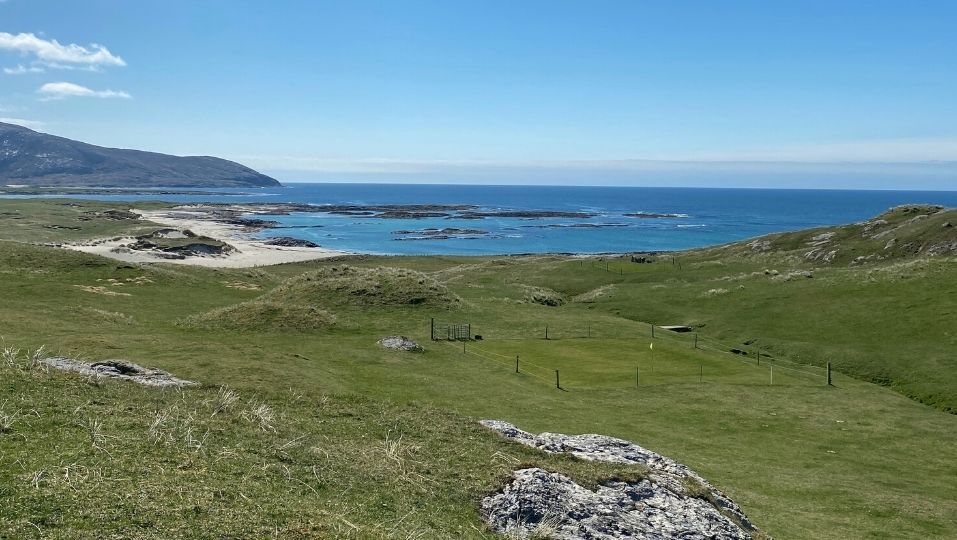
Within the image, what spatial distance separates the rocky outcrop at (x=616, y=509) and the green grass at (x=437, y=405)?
84 cm

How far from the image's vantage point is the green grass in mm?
14766

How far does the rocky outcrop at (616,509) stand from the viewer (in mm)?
16297

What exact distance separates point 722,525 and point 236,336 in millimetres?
39636

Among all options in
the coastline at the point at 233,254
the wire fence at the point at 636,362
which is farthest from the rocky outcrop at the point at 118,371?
the coastline at the point at 233,254

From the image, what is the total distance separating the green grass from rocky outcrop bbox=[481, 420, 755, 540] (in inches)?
33.0

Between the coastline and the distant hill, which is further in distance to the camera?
the coastline

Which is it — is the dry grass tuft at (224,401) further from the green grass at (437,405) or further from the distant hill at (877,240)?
the distant hill at (877,240)

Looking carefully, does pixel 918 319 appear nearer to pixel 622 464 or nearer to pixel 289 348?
pixel 622 464

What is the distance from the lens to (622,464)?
20547 millimetres

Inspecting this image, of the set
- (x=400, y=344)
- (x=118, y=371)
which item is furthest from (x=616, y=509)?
(x=400, y=344)

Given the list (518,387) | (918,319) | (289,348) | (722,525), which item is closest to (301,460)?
(722,525)

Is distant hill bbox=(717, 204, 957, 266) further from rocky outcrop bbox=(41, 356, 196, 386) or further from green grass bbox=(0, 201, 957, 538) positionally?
rocky outcrop bbox=(41, 356, 196, 386)

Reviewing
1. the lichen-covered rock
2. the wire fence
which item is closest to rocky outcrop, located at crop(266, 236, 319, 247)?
the wire fence

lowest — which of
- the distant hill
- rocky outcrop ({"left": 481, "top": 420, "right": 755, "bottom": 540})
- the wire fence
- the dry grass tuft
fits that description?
the wire fence
